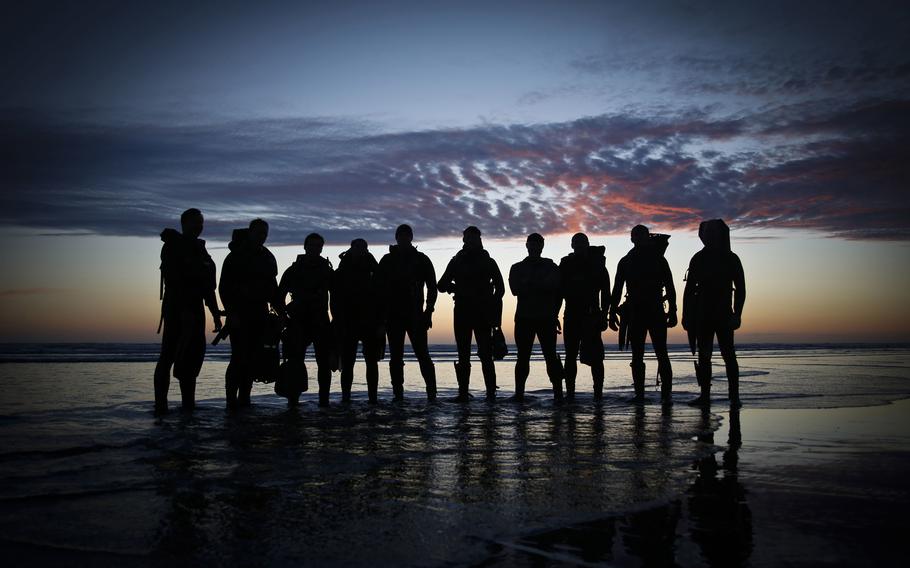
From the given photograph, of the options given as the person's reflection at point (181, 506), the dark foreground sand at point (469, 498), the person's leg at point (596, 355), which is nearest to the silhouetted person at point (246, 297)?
the dark foreground sand at point (469, 498)

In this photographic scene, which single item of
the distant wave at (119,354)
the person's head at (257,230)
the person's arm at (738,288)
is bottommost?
the distant wave at (119,354)

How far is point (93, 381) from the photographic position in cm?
1147

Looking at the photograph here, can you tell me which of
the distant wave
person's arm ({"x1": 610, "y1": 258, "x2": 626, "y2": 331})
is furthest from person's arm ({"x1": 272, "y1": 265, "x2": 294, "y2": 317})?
the distant wave

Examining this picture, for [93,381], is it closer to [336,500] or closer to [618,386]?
[618,386]

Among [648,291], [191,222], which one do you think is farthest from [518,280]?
[191,222]

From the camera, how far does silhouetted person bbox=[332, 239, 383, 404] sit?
27.8ft

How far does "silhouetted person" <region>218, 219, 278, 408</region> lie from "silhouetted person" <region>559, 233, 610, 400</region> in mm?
4084

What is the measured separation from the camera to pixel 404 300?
865cm

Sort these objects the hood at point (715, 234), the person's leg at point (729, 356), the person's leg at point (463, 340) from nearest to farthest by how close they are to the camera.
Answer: the person's leg at point (729, 356) < the hood at point (715, 234) < the person's leg at point (463, 340)

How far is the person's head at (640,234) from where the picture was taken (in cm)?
853

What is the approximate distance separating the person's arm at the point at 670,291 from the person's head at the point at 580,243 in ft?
3.58

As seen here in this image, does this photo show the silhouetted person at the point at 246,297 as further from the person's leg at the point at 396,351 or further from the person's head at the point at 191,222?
the person's leg at the point at 396,351

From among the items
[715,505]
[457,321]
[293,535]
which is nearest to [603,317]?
[457,321]

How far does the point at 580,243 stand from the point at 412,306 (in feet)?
8.42
